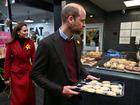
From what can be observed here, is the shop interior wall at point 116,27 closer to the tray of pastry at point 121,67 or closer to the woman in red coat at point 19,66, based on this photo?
the tray of pastry at point 121,67

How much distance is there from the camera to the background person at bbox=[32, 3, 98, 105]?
1128 millimetres

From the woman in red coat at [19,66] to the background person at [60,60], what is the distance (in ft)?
3.39

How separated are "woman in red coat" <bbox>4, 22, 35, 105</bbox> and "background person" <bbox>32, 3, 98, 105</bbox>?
1034 millimetres

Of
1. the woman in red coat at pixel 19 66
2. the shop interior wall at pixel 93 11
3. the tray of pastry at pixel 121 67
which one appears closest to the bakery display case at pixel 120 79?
the tray of pastry at pixel 121 67

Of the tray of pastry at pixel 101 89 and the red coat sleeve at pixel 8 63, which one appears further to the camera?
the red coat sleeve at pixel 8 63

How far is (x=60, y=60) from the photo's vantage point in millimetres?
1157

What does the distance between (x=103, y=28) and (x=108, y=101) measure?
4.67 m

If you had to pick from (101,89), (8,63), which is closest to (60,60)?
(101,89)

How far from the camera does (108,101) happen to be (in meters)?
2.17

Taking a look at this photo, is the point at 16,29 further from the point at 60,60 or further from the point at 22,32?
the point at 60,60

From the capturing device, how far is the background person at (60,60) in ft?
3.70

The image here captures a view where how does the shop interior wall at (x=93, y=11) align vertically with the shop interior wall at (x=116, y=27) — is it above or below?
above

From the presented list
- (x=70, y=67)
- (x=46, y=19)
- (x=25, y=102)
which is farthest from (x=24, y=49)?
(x=46, y=19)

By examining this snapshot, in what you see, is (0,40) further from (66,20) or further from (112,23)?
(112,23)
